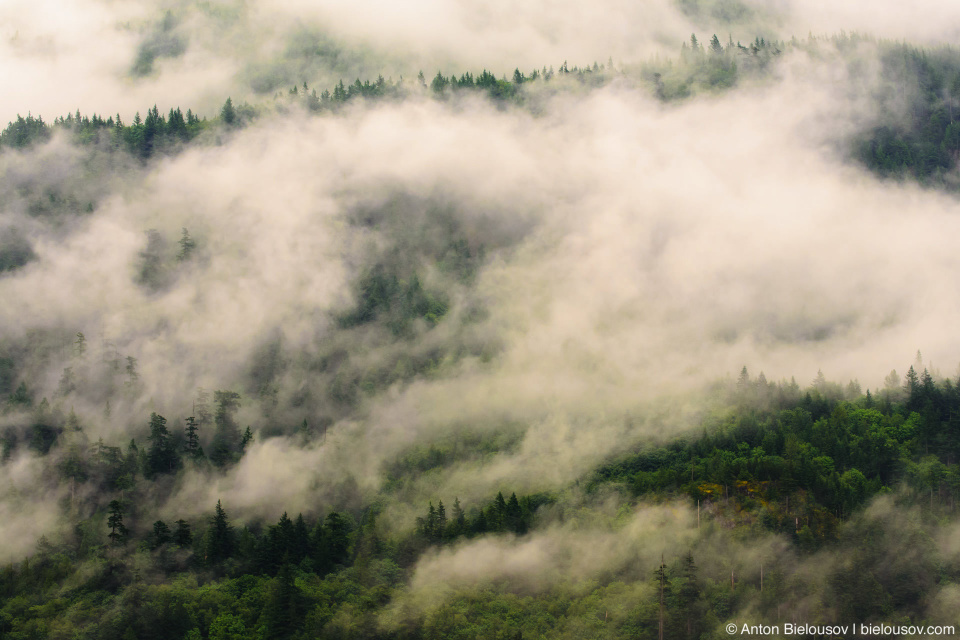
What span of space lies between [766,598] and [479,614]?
5790 cm

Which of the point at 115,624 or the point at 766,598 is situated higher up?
the point at 115,624

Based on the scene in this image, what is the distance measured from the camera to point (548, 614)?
196500mm

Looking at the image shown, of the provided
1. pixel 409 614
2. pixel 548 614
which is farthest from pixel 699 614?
pixel 409 614

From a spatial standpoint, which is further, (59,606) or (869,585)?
(59,606)

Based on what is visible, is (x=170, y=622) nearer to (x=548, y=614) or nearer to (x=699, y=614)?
(x=548, y=614)

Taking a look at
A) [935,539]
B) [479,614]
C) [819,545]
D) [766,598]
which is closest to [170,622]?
[479,614]

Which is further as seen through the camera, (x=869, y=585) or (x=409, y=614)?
(x=409, y=614)

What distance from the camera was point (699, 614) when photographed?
609ft

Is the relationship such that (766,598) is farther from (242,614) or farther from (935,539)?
(242,614)

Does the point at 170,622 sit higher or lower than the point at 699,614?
higher

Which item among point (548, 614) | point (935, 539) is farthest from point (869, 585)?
point (548, 614)

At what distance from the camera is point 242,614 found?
191750 millimetres

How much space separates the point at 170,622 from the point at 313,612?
27.8m

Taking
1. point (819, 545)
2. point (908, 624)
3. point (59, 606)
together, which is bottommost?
point (908, 624)
